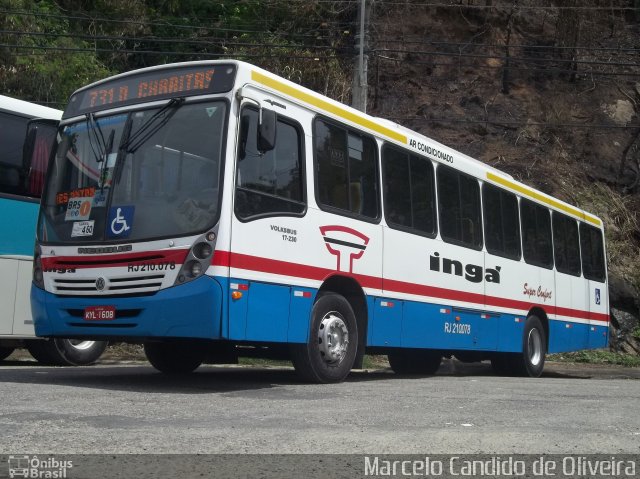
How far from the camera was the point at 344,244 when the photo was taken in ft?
35.2

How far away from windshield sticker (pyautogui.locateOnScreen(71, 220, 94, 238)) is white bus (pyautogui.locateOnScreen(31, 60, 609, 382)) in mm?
14

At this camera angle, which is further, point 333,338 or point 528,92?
point 528,92

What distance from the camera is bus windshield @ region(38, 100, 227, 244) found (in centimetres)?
924

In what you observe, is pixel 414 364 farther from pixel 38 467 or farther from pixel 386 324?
pixel 38 467

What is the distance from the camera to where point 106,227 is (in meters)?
9.56

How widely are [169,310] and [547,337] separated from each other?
945cm

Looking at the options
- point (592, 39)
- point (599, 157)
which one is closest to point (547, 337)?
point (599, 157)

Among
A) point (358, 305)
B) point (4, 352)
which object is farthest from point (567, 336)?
point (4, 352)

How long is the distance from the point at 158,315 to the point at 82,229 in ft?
4.65

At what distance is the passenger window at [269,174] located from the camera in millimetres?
9375

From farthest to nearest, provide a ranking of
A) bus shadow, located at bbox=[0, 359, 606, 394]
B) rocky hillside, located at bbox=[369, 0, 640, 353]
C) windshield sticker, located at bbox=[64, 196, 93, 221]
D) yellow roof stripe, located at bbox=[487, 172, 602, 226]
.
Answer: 1. rocky hillside, located at bbox=[369, 0, 640, 353]
2. yellow roof stripe, located at bbox=[487, 172, 602, 226]
3. windshield sticker, located at bbox=[64, 196, 93, 221]
4. bus shadow, located at bbox=[0, 359, 606, 394]

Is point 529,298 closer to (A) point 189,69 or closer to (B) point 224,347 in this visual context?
(B) point 224,347

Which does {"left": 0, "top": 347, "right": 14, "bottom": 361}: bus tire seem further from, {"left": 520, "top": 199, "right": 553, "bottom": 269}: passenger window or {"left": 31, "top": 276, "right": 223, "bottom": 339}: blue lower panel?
{"left": 520, "top": 199, "right": 553, "bottom": 269}: passenger window

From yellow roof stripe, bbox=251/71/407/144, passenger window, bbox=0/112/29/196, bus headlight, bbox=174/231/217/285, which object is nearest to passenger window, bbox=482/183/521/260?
yellow roof stripe, bbox=251/71/407/144
